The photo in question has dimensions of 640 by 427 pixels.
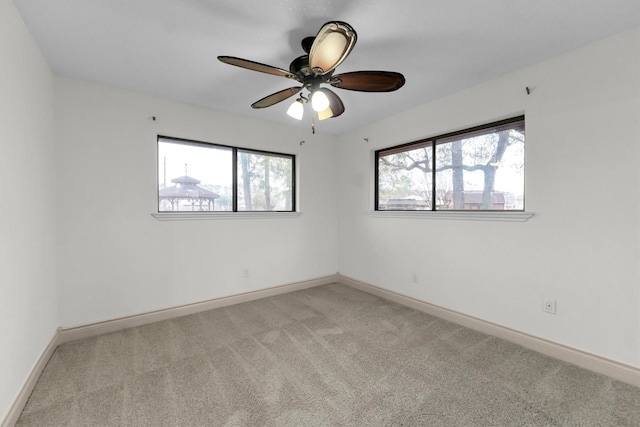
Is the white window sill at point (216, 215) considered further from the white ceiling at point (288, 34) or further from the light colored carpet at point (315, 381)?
the white ceiling at point (288, 34)

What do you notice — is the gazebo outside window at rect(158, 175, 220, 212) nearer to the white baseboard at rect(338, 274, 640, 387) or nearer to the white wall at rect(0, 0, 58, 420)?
the white wall at rect(0, 0, 58, 420)

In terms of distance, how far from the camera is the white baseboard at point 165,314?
8.14 ft

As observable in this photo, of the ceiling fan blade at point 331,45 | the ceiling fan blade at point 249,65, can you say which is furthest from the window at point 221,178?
the ceiling fan blade at point 331,45

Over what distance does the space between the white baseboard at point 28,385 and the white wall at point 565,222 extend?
3.34m

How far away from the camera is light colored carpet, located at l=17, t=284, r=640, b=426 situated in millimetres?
1557

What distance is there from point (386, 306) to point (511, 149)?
6.91ft

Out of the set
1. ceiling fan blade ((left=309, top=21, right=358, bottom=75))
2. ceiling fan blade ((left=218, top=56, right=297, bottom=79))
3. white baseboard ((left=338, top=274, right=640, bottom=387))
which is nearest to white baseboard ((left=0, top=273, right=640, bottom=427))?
white baseboard ((left=338, top=274, right=640, bottom=387))

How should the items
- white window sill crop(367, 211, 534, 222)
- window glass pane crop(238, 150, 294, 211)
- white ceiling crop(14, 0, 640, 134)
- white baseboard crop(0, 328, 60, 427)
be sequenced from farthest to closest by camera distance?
window glass pane crop(238, 150, 294, 211) → white window sill crop(367, 211, 534, 222) → white ceiling crop(14, 0, 640, 134) → white baseboard crop(0, 328, 60, 427)

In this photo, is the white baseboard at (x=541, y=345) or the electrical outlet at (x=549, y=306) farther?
the electrical outlet at (x=549, y=306)

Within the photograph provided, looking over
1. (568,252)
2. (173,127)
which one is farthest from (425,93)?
(173,127)

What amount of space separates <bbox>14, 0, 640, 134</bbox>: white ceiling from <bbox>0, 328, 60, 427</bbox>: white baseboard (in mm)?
2251

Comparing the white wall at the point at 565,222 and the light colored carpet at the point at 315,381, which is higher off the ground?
the white wall at the point at 565,222

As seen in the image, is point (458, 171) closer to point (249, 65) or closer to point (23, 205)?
point (249, 65)

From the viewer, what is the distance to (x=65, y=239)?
2.45 meters
